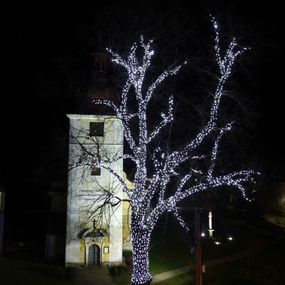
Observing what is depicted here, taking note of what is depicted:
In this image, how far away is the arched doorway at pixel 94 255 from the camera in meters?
26.8

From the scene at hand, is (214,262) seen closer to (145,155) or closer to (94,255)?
(94,255)

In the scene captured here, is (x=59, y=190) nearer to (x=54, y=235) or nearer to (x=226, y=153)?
(x=54, y=235)

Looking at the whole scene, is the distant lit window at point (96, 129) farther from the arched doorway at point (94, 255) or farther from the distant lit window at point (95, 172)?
the arched doorway at point (94, 255)

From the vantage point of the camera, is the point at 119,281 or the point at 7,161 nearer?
the point at 119,281

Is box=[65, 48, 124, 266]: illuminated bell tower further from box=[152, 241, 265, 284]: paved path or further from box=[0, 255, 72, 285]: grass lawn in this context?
box=[152, 241, 265, 284]: paved path

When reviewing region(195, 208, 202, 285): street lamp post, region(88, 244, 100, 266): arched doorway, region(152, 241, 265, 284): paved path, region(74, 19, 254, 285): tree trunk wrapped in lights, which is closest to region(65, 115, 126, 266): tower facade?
region(88, 244, 100, 266): arched doorway

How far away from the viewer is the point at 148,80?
65.9ft

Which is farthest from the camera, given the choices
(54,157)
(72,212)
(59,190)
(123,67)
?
(59,190)

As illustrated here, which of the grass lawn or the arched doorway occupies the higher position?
the arched doorway

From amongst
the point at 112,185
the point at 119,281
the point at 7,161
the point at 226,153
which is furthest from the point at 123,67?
the point at 7,161

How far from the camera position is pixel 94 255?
88.3ft

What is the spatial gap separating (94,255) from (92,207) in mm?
3171

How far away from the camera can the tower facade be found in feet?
87.0

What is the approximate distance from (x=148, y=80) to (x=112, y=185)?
946 centimetres
